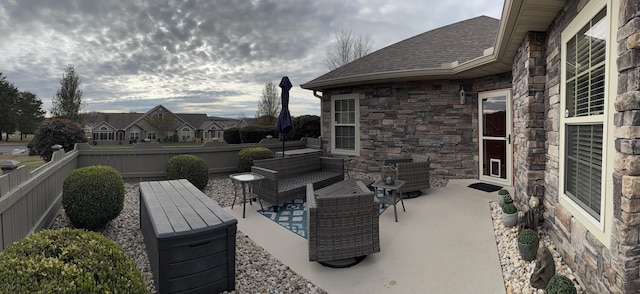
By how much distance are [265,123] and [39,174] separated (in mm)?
18487

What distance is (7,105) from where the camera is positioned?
2981cm

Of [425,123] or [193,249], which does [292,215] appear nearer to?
[193,249]

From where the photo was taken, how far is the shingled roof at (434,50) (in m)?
7.51

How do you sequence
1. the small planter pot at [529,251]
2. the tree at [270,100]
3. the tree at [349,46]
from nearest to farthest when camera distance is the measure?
the small planter pot at [529,251] → the tree at [349,46] → the tree at [270,100]

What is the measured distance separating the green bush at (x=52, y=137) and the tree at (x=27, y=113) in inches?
1282

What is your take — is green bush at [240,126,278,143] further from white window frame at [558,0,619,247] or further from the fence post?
white window frame at [558,0,619,247]

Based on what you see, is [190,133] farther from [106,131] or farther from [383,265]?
[383,265]

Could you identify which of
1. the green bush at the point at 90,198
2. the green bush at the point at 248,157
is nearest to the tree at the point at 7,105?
the green bush at the point at 248,157

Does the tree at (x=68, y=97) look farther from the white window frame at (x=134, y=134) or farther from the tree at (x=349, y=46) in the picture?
the tree at (x=349, y=46)

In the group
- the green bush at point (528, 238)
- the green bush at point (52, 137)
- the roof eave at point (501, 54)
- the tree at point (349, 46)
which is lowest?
the green bush at point (528, 238)

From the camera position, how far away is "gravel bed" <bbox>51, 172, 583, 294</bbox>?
9.16ft

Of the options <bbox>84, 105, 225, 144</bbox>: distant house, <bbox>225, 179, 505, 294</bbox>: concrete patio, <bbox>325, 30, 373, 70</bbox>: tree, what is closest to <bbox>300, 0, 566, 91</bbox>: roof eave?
<bbox>225, 179, 505, 294</bbox>: concrete patio

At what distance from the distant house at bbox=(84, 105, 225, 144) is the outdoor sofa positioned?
3072cm

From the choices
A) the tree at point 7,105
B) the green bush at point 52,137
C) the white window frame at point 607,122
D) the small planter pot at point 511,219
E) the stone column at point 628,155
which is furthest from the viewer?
the tree at point 7,105
